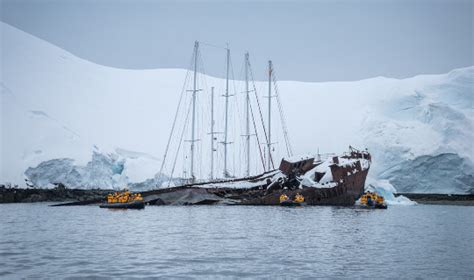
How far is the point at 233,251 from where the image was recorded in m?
21.0

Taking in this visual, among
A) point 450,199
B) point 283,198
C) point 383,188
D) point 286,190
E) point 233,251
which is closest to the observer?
point 233,251

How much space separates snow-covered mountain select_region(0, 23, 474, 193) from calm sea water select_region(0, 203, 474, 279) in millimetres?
40238

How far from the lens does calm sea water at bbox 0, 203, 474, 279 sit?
1652cm

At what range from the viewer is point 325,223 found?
1352 inches

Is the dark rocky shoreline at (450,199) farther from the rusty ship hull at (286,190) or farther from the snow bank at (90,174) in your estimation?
the snow bank at (90,174)

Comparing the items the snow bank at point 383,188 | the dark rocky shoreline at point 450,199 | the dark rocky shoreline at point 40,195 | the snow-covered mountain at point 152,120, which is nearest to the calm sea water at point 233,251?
the snow bank at point 383,188

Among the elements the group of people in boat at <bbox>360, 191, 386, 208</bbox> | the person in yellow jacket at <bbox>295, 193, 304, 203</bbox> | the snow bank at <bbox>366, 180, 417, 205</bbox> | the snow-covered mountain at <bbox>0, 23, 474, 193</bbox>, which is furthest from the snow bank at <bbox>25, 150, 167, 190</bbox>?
the group of people in boat at <bbox>360, 191, 386, 208</bbox>

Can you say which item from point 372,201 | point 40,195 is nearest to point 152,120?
point 40,195

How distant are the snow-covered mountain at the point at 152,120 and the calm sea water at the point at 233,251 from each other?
4024cm

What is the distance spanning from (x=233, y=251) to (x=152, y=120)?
328ft

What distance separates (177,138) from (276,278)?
326ft

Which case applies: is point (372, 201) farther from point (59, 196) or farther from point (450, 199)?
point (59, 196)

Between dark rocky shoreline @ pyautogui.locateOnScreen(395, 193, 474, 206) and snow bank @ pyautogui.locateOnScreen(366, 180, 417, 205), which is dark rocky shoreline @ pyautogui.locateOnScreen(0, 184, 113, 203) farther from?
dark rocky shoreline @ pyautogui.locateOnScreen(395, 193, 474, 206)

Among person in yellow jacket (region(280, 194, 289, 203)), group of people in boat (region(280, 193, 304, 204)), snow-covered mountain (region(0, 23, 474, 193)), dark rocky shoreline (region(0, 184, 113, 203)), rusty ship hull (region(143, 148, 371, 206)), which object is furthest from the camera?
dark rocky shoreline (region(0, 184, 113, 203))
